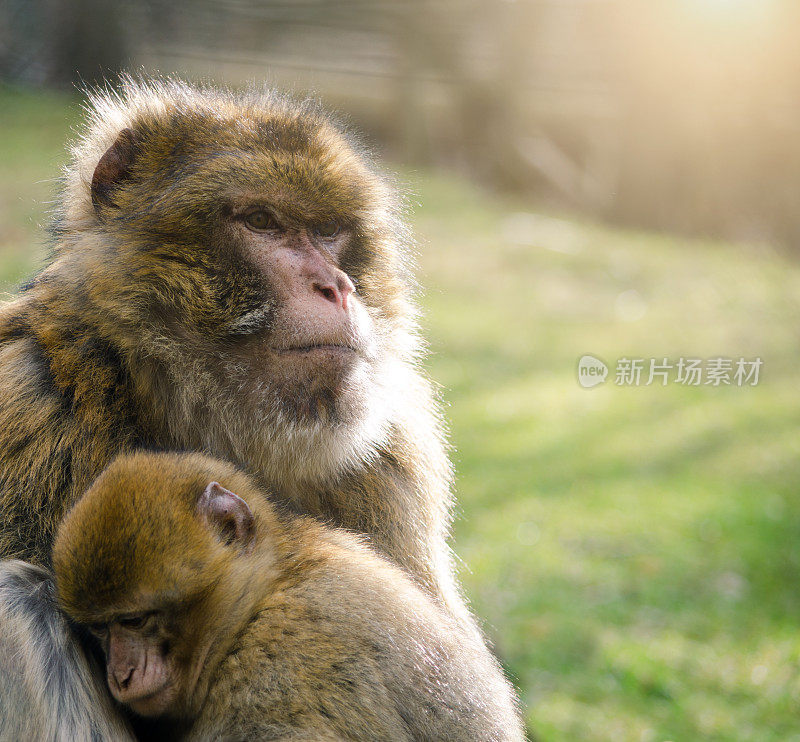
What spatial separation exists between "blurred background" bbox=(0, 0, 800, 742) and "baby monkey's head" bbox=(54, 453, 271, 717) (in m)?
1.50

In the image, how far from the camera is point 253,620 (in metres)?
2.21

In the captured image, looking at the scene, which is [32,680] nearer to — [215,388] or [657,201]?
[215,388]

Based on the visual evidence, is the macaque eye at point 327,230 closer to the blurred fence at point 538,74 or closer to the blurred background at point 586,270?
the blurred background at point 586,270

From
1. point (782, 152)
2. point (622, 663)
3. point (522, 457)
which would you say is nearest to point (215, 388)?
point (622, 663)

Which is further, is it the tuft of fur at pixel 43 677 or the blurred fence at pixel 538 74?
the blurred fence at pixel 538 74

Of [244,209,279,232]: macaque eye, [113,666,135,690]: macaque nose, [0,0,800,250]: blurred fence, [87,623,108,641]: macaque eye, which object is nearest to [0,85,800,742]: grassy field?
[0,0,800,250]: blurred fence

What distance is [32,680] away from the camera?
2.13 m

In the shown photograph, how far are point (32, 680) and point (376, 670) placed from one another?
712mm

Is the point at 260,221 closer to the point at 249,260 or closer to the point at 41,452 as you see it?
the point at 249,260

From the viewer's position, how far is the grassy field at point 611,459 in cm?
490

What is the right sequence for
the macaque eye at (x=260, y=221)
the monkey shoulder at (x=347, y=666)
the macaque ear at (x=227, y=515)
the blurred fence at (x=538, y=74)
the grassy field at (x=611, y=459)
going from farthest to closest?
1. the blurred fence at (x=538, y=74)
2. the grassy field at (x=611, y=459)
3. the macaque eye at (x=260, y=221)
4. the macaque ear at (x=227, y=515)
5. the monkey shoulder at (x=347, y=666)

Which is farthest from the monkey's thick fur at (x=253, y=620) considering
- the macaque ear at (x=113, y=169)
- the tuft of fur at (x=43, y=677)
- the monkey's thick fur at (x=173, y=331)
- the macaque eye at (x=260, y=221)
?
the macaque ear at (x=113, y=169)

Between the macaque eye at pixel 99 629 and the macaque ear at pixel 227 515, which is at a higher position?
the macaque ear at pixel 227 515

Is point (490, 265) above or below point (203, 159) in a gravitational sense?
below
